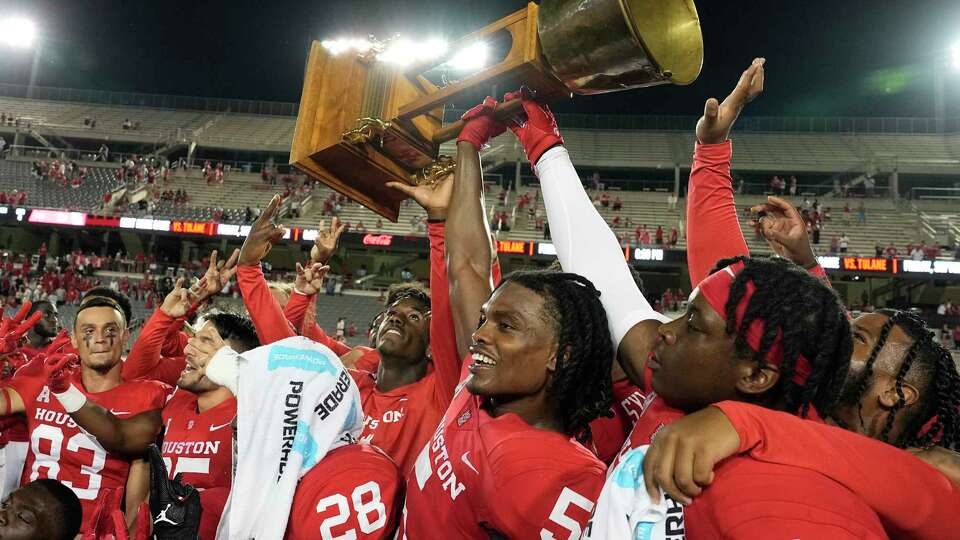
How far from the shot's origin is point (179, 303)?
3574 millimetres

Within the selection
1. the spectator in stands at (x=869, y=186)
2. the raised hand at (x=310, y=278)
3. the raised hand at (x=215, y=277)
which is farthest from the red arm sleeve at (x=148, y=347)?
the spectator in stands at (x=869, y=186)

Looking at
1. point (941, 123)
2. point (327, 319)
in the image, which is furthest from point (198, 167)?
point (941, 123)

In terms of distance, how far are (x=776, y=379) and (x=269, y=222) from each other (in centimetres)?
260

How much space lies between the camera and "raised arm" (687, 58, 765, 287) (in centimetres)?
204

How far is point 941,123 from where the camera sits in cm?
2686

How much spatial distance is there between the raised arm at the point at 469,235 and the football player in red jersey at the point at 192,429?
111 centimetres

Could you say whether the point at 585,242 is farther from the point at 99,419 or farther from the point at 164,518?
the point at 99,419

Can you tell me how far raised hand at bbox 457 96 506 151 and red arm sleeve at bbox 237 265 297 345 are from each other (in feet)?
5.08

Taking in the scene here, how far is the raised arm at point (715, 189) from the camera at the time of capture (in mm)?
2045

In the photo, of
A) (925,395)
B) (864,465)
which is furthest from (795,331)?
(925,395)

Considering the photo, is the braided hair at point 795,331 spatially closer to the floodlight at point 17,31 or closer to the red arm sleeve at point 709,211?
the red arm sleeve at point 709,211

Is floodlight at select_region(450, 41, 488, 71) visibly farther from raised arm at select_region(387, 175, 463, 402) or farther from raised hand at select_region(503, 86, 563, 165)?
raised arm at select_region(387, 175, 463, 402)

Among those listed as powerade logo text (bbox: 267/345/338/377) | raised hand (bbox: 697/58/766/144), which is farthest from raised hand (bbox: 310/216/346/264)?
raised hand (bbox: 697/58/766/144)

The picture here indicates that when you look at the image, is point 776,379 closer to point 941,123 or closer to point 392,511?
point 392,511
